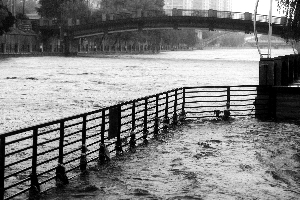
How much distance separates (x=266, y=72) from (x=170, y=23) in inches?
2491

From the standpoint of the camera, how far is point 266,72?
24250 mm

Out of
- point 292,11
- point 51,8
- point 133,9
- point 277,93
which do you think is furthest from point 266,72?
point 133,9

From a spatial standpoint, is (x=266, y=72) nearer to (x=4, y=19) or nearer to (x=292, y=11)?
(x=292, y=11)

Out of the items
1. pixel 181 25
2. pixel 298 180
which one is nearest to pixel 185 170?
pixel 298 180

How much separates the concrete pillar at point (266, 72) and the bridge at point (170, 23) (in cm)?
5150

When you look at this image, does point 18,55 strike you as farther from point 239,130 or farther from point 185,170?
point 185,170

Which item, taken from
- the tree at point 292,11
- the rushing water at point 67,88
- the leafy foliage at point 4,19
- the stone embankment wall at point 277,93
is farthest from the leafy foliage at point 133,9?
the stone embankment wall at point 277,93

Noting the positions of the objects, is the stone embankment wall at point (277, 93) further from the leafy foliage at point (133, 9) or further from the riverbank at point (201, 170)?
the leafy foliage at point (133, 9)

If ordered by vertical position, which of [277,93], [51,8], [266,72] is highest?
[51,8]

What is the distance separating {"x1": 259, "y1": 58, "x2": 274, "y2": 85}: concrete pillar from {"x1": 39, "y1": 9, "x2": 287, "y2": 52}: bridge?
169ft

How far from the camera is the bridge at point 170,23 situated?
80.8 metres

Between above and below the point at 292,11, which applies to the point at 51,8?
above

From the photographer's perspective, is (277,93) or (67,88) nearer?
(277,93)

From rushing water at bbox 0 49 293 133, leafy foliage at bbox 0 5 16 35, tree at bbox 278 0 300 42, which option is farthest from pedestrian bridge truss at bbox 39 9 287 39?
tree at bbox 278 0 300 42
